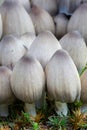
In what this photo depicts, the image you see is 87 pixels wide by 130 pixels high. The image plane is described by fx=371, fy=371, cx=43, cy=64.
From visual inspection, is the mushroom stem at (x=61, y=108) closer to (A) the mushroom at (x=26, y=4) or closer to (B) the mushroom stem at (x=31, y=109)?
(B) the mushroom stem at (x=31, y=109)

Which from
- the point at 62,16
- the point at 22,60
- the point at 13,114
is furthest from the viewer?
Result: the point at 62,16

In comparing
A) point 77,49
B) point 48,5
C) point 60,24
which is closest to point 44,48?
point 77,49

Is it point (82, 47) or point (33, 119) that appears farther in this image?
point (82, 47)

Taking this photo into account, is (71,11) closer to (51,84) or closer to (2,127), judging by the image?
(51,84)

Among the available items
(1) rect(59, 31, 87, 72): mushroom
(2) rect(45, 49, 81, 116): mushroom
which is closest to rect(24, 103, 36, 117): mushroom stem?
(2) rect(45, 49, 81, 116): mushroom

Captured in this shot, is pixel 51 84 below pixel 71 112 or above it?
above

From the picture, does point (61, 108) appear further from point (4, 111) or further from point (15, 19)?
point (15, 19)

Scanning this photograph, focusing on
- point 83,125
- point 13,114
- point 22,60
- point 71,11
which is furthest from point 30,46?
point 71,11
